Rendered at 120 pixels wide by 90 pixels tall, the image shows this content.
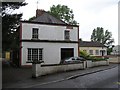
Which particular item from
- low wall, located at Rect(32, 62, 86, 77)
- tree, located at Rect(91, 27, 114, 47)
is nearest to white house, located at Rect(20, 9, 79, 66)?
low wall, located at Rect(32, 62, 86, 77)

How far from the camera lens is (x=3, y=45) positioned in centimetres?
1638

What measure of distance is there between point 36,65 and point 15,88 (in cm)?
491

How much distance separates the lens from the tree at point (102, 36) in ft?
342

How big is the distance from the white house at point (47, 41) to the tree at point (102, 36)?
73233mm

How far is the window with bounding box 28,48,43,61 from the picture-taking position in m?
27.9

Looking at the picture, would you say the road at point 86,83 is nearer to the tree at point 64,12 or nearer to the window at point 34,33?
the window at point 34,33

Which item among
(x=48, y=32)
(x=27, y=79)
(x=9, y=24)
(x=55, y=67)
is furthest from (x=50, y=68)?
(x=48, y=32)

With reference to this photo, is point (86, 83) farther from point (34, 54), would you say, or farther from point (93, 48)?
point (93, 48)

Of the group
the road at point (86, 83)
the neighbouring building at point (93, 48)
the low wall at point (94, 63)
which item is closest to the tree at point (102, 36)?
the neighbouring building at point (93, 48)

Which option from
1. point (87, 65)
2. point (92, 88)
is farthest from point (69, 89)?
point (87, 65)

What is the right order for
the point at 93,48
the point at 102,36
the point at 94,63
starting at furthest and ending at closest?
1. the point at 102,36
2. the point at 93,48
3. the point at 94,63

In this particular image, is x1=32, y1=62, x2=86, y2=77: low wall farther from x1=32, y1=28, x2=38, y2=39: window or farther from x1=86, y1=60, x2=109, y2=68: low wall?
x1=32, y1=28, x2=38, y2=39: window

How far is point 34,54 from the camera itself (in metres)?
28.1

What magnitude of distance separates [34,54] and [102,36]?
81873mm
